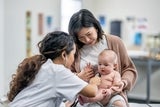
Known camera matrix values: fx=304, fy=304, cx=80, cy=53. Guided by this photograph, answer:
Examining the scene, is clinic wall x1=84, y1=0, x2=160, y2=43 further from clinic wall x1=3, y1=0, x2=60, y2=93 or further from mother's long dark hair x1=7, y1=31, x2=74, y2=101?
mother's long dark hair x1=7, y1=31, x2=74, y2=101

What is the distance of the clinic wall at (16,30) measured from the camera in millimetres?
3496

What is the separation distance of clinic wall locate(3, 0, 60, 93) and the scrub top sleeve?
6.73 feet

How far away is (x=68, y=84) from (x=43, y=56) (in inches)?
9.1

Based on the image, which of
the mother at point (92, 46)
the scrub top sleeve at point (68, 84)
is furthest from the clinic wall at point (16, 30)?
the scrub top sleeve at point (68, 84)

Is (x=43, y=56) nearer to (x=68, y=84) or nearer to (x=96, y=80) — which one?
(x=68, y=84)

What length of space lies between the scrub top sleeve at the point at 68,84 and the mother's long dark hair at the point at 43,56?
0.44 ft

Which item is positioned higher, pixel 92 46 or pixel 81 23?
pixel 81 23

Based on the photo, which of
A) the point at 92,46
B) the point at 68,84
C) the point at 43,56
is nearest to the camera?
the point at 68,84

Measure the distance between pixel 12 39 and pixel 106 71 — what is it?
6.14 ft

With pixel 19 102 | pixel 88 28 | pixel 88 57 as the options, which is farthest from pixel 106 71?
pixel 19 102

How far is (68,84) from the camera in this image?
61.9 inches

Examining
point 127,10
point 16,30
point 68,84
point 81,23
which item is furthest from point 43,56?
point 127,10

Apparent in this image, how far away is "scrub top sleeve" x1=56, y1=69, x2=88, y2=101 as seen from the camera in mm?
1568

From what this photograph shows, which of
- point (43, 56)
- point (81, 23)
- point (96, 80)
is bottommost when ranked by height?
point (96, 80)
